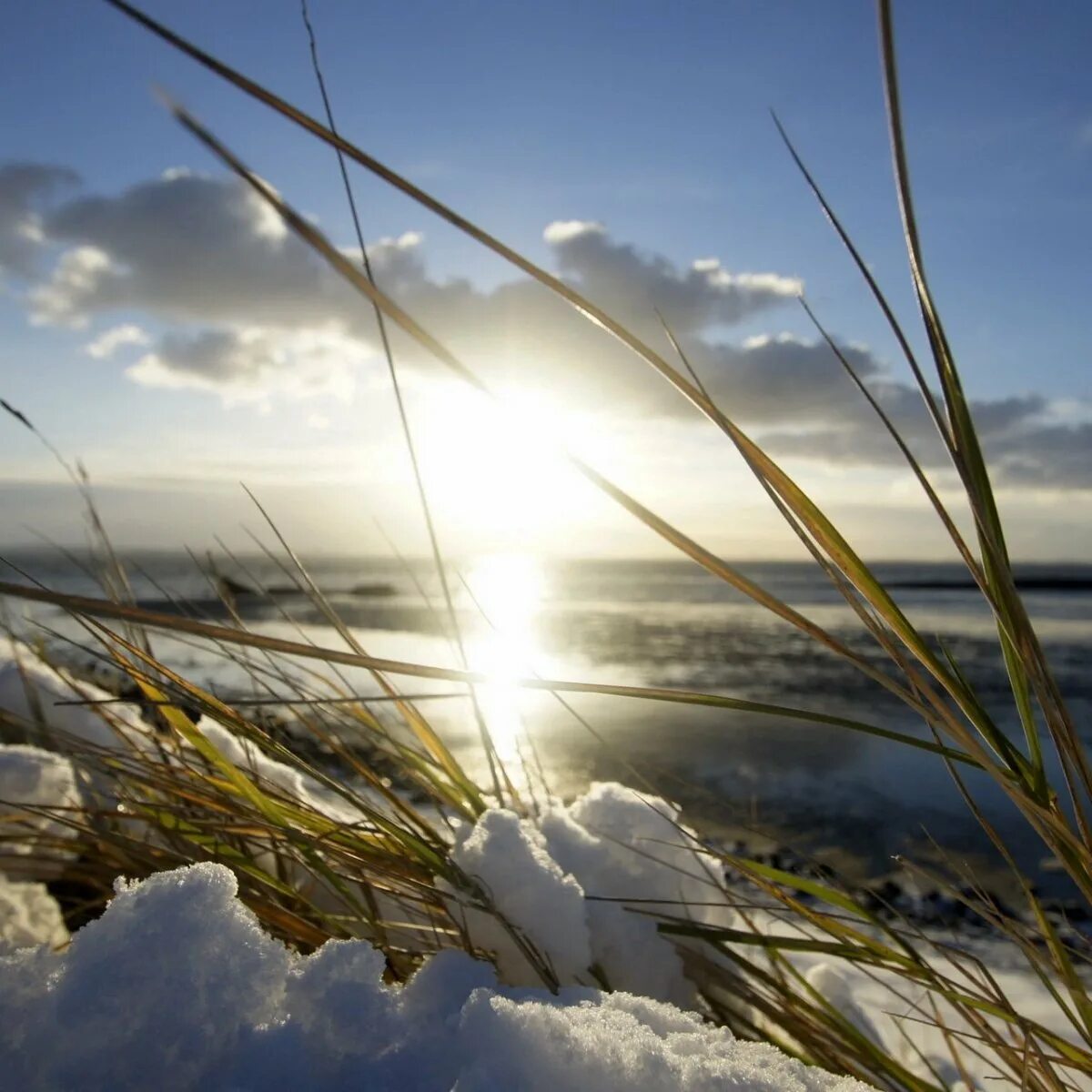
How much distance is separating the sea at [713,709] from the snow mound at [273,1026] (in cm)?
27

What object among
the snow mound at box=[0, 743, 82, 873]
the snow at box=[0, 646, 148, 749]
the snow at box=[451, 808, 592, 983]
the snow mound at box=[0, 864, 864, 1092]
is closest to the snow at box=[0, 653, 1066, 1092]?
the snow mound at box=[0, 864, 864, 1092]

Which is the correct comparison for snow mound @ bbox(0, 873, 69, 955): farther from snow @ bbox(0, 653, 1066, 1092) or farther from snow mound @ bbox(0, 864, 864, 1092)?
snow mound @ bbox(0, 864, 864, 1092)

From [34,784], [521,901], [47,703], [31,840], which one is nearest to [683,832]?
[521,901]

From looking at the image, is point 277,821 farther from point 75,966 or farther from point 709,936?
point 709,936

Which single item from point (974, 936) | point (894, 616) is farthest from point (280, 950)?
point (974, 936)

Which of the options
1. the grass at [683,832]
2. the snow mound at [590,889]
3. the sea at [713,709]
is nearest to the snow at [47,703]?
the sea at [713,709]

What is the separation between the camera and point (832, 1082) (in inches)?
29.2

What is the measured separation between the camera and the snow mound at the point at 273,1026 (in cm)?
65

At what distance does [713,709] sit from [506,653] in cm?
859

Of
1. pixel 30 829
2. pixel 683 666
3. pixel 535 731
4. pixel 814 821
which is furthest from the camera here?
pixel 683 666

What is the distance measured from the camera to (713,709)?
9.39 meters

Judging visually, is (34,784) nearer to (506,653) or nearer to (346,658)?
(506,653)

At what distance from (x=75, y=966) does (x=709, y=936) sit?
644mm

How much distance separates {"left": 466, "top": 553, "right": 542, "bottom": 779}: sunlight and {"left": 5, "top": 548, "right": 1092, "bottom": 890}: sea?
2cm
